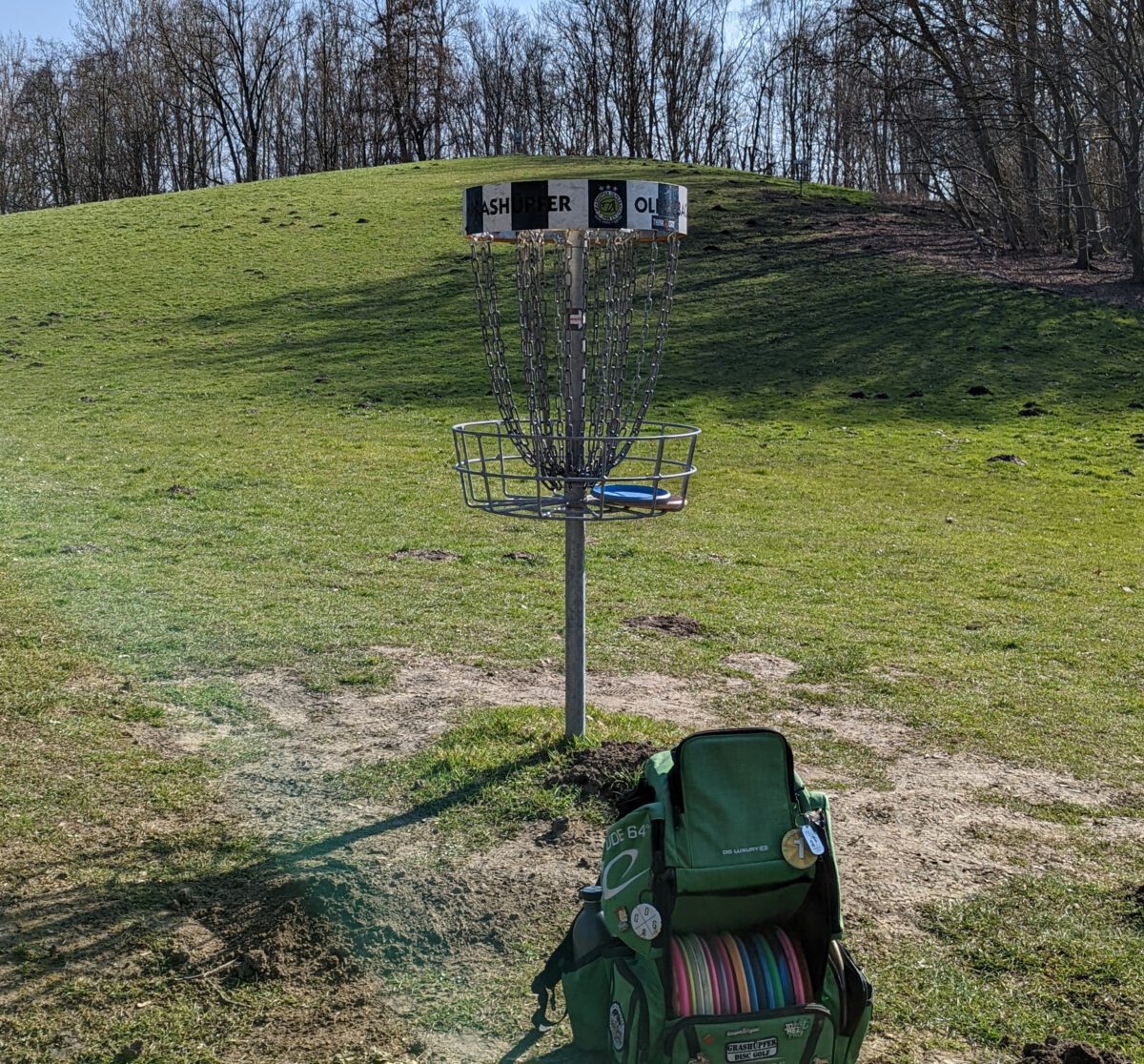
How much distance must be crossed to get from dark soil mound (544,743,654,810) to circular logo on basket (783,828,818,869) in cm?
195

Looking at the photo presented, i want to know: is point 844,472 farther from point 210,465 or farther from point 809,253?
point 809,253

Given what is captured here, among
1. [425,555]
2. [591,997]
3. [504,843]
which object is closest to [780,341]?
[425,555]

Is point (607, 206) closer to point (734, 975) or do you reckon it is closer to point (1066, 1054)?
point (734, 975)

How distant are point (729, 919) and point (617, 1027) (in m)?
0.41

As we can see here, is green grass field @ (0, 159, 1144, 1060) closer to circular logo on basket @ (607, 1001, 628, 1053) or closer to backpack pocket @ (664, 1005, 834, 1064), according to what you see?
backpack pocket @ (664, 1005, 834, 1064)

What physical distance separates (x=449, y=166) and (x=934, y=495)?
37387 millimetres

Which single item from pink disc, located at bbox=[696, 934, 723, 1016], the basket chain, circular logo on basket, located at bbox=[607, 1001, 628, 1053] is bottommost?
circular logo on basket, located at bbox=[607, 1001, 628, 1053]

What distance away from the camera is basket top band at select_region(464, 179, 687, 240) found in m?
4.05

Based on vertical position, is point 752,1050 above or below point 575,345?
below

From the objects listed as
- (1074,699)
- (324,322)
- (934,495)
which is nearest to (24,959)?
(1074,699)

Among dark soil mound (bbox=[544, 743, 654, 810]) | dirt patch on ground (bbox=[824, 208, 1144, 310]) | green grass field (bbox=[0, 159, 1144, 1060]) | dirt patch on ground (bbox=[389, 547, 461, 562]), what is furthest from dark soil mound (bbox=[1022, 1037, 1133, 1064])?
dirt patch on ground (bbox=[824, 208, 1144, 310])

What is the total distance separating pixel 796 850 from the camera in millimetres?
3029

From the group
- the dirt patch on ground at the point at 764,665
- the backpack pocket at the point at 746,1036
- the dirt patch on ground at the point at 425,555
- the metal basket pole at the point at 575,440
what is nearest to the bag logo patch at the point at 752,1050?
the backpack pocket at the point at 746,1036

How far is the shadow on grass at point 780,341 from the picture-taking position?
20953mm
